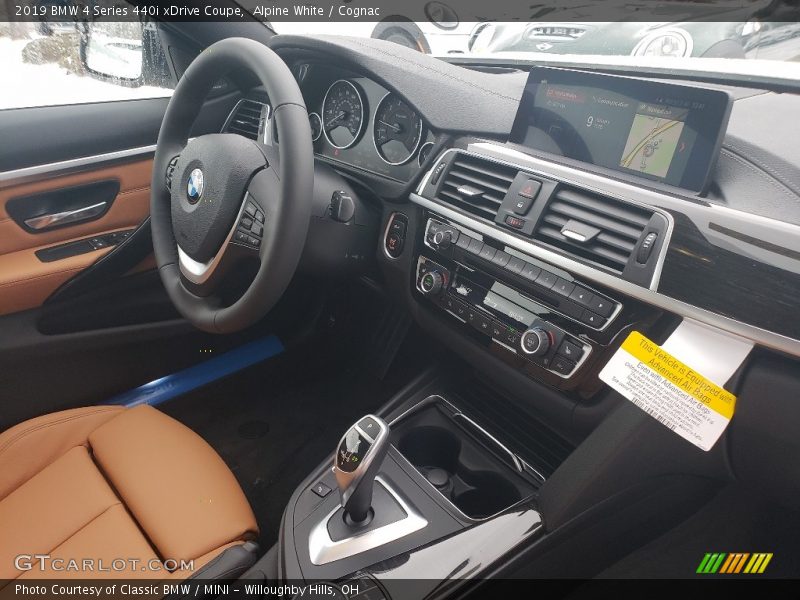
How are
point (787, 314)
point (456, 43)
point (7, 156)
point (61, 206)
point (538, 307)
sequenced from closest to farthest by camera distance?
1. point (787, 314)
2. point (538, 307)
3. point (7, 156)
4. point (61, 206)
5. point (456, 43)

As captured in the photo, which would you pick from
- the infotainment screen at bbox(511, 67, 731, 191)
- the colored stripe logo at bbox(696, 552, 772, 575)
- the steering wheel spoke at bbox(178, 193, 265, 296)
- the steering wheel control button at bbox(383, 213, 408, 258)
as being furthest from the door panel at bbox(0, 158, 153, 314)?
the colored stripe logo at bbox(696, 552, 772, 575)

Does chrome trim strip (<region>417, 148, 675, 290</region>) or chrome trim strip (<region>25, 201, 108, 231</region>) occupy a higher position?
chrome trim strip (<region>417, 148, 675, 290</region>)

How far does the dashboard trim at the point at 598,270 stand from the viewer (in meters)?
0.80

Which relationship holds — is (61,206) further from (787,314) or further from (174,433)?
(787,314)

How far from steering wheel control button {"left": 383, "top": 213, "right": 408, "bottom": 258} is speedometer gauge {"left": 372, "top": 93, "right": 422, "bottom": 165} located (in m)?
0.14

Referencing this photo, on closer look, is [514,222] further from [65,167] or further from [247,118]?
[65,167]

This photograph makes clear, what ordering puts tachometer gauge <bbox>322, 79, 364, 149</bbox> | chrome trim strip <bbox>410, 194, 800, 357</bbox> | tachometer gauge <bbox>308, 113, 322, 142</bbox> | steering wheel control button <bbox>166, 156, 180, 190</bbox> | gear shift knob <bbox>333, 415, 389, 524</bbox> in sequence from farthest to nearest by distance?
tachometer gauge <bbox>308, 113, 322, 142</bbox>
tachometer gauge <bbox>322, 79, 364, 149</bbox>
steering wheel control button <bbox>166, 156, 180, 190</bbox>
gear shift knob <bbox>333, 415, 389, 524</bbox>
chrome trim strip <bbox>410, 194, 800, 357</bbox>

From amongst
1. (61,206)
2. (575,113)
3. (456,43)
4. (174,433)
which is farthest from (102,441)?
(456,43)

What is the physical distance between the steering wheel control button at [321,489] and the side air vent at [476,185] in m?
0.63

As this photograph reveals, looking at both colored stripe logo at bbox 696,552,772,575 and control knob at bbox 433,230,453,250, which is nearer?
colored stripe logo at bbox 696,552,772,575

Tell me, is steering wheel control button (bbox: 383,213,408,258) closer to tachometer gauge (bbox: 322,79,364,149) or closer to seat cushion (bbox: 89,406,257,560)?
tachometer gauge (bbox: 322,79,364,149)

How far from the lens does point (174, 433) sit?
1242 mm

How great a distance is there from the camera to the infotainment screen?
3.00 feet

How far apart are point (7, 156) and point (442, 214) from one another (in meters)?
1.18
